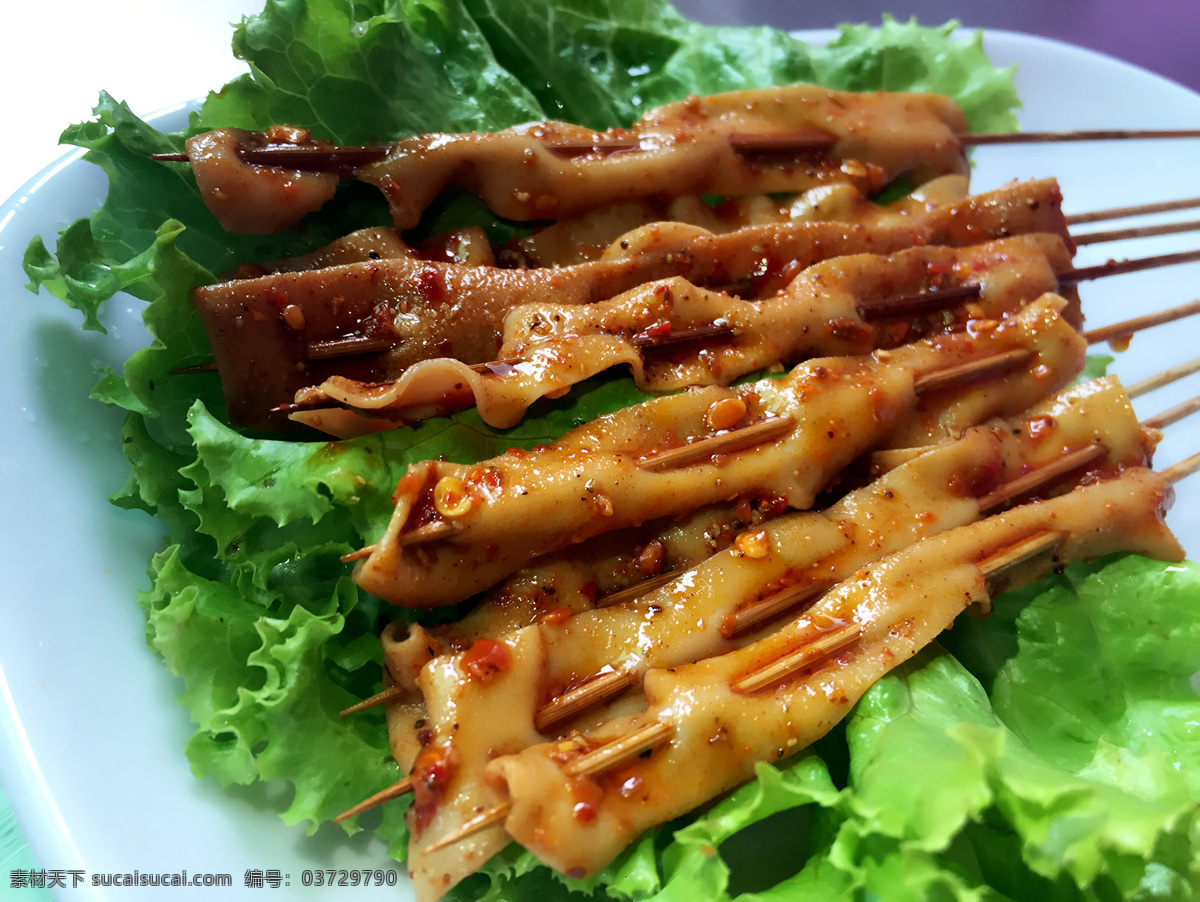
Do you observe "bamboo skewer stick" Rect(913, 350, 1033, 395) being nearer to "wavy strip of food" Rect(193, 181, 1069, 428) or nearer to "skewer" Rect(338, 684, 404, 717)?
"wavy strip of food" Rect(193, 181, 1069, 428)

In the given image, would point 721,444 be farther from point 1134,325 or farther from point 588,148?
point 1134,325

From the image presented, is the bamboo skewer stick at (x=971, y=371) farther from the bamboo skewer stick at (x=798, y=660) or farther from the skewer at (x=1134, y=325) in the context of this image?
the bamboo skewer stick at (x=798, y=660)

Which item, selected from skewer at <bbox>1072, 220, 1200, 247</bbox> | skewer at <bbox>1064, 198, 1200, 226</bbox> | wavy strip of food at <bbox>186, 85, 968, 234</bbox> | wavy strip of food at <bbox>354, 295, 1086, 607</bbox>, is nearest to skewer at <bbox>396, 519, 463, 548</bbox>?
wavy strip of food at <bbox>354, 295, 1086, 607</bbox>

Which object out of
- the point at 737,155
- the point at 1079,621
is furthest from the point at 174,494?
the point at 1079,621

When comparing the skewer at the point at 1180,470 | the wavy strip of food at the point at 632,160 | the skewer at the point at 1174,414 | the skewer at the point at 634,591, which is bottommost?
the skewer at the point at 1180,470

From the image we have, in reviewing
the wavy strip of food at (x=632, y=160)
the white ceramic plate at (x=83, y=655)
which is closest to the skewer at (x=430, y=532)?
the white ceramic plate at (x=83, y=655)

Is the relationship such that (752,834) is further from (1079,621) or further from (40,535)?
(40,535)

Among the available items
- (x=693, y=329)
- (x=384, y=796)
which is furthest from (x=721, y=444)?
(x=384, y=796)
